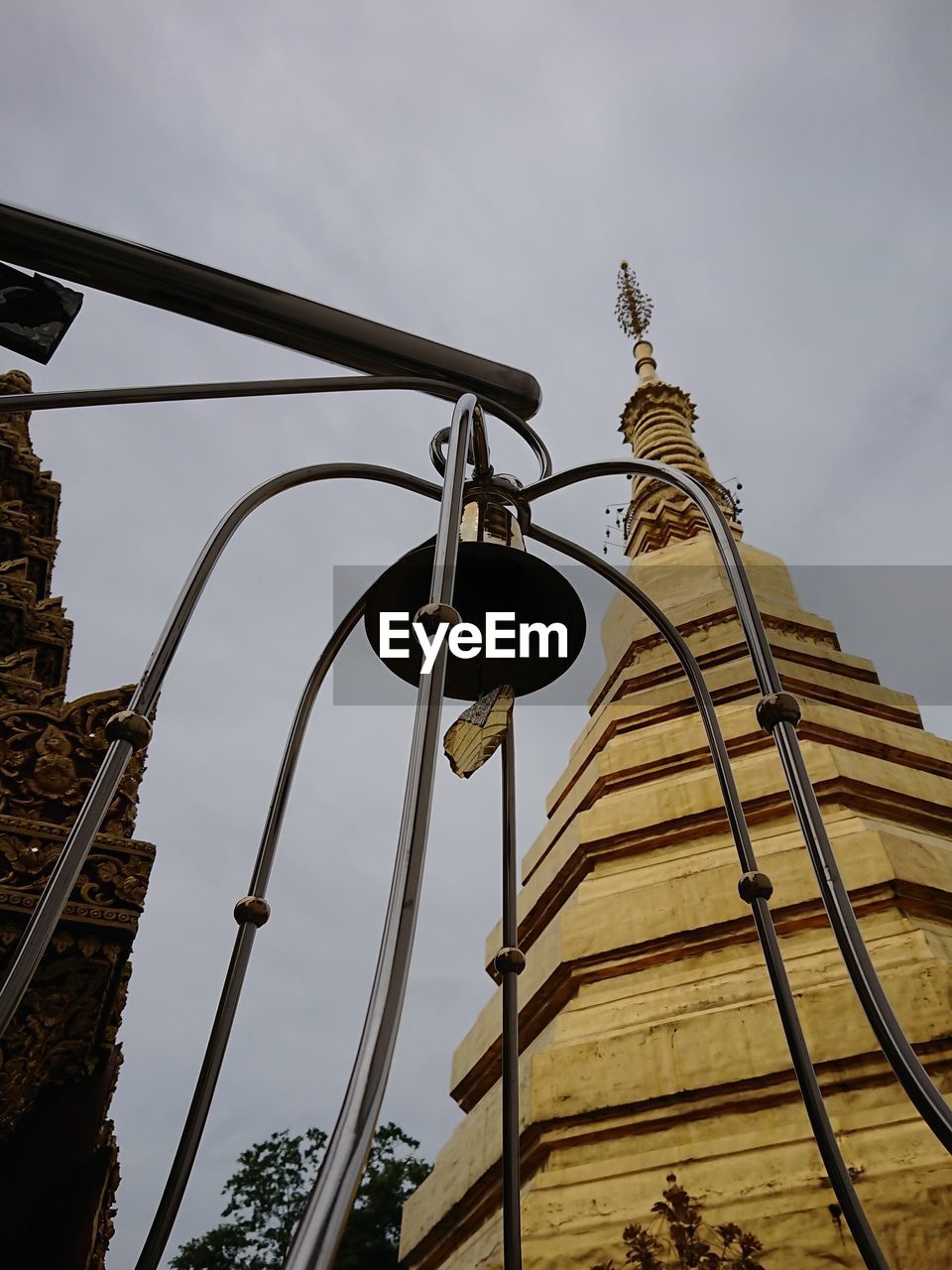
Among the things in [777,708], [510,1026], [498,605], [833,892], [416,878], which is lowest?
[416,878]

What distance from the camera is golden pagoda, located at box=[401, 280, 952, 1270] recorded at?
8.45 ft

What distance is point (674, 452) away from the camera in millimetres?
9062

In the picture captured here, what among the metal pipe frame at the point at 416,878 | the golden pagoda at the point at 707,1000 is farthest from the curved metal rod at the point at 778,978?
the golden pagoda at the point at 707,1000

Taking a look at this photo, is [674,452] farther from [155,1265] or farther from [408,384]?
[155,1265]

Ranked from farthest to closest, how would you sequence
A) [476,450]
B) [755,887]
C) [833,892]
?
[476,450], [755,887], [833,892]

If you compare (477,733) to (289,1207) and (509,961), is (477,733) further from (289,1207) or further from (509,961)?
(289,1207)

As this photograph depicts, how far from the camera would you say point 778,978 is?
128cm

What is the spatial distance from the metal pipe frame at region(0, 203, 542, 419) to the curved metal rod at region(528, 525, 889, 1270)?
17.5 inches

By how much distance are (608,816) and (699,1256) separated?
198 cm

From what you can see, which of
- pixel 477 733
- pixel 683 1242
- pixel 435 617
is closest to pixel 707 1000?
pixel 683 1242

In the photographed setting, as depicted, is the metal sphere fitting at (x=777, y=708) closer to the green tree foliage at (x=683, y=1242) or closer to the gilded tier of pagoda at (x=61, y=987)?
the gilded tier of pagoda at (x=61, y=987)

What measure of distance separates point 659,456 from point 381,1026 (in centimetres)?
874

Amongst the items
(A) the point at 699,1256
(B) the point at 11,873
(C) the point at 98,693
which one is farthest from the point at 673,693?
(B) the point at 11,873

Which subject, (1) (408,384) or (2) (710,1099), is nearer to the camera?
(1) (408,384)
